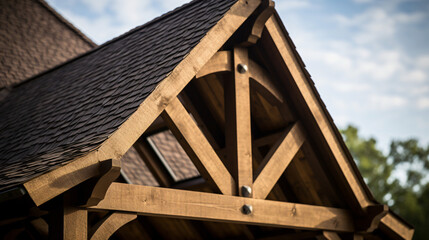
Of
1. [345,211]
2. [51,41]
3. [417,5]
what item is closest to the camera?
[345,211]

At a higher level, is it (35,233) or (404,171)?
(404,171)

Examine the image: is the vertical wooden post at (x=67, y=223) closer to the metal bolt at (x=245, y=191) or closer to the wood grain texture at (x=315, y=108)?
the metal bolt at (x=245, y=191)

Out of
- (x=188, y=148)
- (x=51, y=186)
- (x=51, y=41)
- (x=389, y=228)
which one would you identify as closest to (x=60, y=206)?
(x=51, y=186)

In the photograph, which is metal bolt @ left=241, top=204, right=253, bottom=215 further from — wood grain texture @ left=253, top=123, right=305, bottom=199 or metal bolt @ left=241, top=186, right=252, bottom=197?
wood grain texture @ left=253, top=123, right=305, bottom=199

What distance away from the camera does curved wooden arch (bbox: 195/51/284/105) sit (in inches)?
232

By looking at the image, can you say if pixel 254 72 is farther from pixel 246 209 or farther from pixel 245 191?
pixel 246 209

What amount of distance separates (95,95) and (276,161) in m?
2.20

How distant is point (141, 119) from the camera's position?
181 inches

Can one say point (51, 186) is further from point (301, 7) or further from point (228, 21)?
point (301, 7)

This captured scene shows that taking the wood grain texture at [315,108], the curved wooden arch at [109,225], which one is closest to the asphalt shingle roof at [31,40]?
the wood grain texture at [315,108]

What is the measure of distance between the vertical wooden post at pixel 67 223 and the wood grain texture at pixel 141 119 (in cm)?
36

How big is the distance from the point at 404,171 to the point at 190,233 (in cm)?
2929

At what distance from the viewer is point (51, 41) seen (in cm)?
1259

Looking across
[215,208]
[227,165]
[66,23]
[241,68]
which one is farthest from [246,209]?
[66,23]
